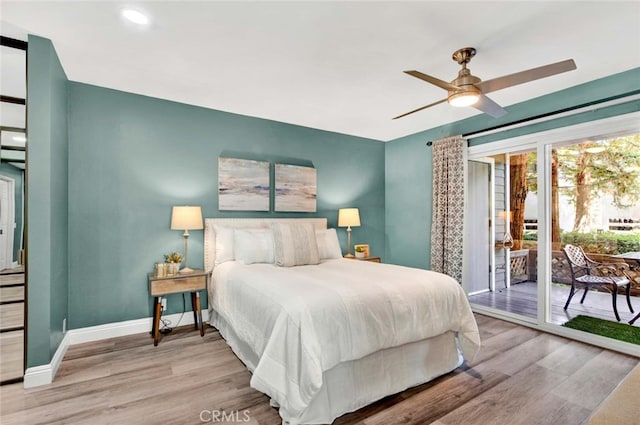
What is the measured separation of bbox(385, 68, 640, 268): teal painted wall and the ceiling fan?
125cm

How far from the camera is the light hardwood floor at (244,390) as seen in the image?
6.54 ft

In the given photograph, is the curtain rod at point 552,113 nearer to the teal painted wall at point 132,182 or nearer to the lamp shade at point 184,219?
the teal painted wall at point 132,182

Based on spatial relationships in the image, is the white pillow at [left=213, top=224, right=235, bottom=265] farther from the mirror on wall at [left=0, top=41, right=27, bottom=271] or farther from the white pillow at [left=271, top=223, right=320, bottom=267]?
the mirror on wall at [left=0, top=41, right=27, bottom=271]

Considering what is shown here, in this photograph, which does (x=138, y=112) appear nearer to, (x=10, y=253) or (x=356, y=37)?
(x=10, y=253)

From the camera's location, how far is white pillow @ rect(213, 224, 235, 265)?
3.59 metres

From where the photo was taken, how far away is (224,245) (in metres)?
3.62

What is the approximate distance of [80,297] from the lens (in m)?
3.17

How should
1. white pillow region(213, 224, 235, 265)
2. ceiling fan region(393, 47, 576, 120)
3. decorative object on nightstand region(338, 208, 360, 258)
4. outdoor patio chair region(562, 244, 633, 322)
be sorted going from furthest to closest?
decorative object on nightstand region(338, 208, 360, 258)
white pillow region(213, 224, 235, 265)
outdoor patio chair region(562, 244, 633, 322)
ceiling fan region(393, 47, 576, 120)

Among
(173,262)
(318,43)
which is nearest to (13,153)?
(173,262)

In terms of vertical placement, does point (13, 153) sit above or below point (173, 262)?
above

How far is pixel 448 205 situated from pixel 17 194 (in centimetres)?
476

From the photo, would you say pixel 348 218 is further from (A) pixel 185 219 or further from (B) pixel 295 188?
(A) pixel 185 219

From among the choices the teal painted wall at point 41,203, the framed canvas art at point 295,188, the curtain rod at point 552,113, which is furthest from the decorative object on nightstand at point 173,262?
the curtain rod at point 552,113

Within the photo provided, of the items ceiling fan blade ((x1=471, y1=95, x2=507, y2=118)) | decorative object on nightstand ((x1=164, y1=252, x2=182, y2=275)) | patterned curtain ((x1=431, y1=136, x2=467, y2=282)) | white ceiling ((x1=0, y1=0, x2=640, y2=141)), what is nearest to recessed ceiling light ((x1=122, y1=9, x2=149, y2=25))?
white ceiling ((x1=0, y1=0, x2=640, y2=141))
